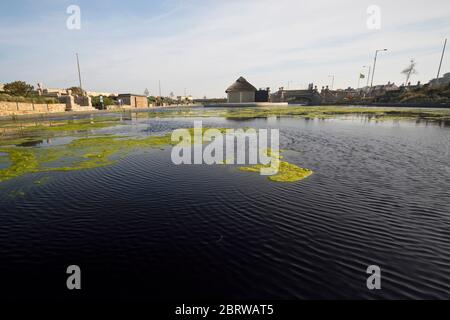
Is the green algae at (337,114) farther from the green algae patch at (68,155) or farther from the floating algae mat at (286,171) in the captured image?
the floating algae mat at (286,171)

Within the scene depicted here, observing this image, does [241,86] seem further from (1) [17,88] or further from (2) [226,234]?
(2) [226,234]

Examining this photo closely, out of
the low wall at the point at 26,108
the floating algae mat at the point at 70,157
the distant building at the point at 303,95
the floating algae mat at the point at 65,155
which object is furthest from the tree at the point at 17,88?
the distant building at the point at 303,95

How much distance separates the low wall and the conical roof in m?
81.5

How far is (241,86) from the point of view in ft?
424

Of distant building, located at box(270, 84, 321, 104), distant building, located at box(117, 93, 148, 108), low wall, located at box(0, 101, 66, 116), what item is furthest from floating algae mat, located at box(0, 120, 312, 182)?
distant building, located at box(270, 84, 321, 104)

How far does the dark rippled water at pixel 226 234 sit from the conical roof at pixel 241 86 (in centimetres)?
11902

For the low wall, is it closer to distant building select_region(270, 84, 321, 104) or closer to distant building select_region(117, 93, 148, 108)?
distant building select_region(117, 93, 148, 108)

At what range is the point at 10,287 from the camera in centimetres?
652

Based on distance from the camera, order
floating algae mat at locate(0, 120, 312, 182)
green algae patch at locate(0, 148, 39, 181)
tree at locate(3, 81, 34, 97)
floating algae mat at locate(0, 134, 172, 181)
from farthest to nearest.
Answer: tree at locate(3, 81, 34, 97) → floating algae mat at locate(0, 134, 172, 181) → floating algae mat at locate(0, 120, 312, 182) → green algae patch at locate(0, 148, 39, 181)

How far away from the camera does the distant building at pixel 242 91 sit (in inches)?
5030

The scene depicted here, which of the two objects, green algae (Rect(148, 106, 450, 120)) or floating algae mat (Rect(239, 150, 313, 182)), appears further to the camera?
green algae (Rect(148, 106, 450, 120))

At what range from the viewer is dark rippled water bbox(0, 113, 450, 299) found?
21.4 feet

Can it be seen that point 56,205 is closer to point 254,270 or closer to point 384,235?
point 254,270
